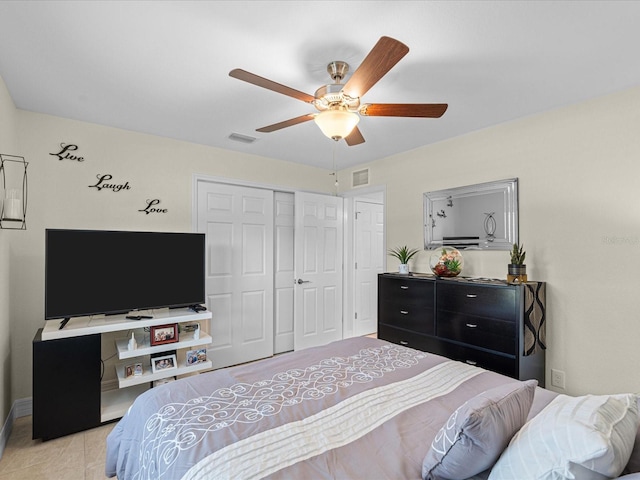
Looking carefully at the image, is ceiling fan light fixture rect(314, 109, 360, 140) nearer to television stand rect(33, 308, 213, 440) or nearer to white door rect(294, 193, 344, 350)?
television stand rect(33, 308, 213, 440)

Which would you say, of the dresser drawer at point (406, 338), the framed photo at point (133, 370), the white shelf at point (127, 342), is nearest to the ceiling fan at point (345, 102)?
the white shelf at point (127, 342)

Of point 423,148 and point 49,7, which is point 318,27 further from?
point 423,148

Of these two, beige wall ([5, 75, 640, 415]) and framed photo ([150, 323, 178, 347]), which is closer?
beige wall ([5, 75, 640, 415])

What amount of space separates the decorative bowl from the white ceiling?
3.98ft

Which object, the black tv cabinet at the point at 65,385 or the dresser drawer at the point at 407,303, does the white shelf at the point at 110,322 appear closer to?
the black tv cabinet at the point at 65,385

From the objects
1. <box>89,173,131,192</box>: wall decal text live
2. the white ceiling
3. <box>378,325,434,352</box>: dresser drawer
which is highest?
the white ceiling

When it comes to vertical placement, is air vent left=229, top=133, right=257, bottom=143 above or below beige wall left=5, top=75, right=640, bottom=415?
above

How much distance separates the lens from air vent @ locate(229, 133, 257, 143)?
11.2 feet

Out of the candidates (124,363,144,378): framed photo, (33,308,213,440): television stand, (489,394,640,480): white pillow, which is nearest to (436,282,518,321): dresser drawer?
(489,394,640,480): white pillow

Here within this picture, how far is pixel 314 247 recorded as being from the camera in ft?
15.0

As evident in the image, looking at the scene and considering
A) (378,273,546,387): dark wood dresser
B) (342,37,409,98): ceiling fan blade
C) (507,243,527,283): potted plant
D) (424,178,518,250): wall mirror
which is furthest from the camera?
(424,178,518,250): wall mirror

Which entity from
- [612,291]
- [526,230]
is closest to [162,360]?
[526,230]

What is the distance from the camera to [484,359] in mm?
2805

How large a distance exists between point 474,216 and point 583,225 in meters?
0.90
